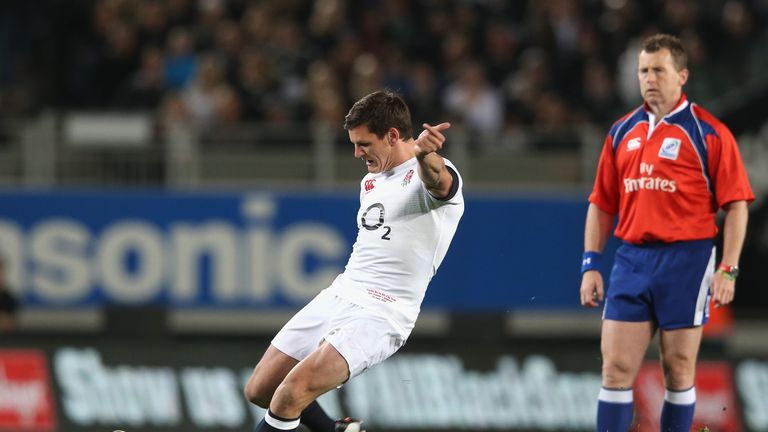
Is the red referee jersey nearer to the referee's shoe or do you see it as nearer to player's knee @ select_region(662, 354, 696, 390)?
player's knee @ select_region(662, 354, 696, 390)

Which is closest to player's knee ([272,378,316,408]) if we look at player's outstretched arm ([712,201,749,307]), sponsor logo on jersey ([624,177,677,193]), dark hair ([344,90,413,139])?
dark hair ([344,90,413,139])

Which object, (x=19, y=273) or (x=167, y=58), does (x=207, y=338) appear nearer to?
(x=19, y=273)

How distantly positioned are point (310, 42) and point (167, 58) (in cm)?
165

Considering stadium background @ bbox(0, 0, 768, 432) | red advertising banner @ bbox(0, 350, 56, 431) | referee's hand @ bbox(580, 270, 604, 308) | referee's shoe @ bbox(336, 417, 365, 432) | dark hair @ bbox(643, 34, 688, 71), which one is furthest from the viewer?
stadium background @ bbox(0, 0, 768, 432)

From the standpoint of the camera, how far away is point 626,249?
7.84 meters

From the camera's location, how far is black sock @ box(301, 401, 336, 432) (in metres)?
7.88

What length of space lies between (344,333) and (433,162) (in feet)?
3.70

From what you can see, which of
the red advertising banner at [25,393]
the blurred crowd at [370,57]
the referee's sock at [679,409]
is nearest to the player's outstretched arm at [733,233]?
the referee's sock at [679,409]

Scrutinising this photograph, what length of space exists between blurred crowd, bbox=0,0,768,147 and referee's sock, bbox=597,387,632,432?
23.6ft

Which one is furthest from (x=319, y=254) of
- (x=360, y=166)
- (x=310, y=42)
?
(x=310, y=42)

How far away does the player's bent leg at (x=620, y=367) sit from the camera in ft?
25.0

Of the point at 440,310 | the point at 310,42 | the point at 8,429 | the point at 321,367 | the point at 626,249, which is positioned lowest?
the point at 8,429

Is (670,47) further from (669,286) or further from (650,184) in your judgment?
(669,286)

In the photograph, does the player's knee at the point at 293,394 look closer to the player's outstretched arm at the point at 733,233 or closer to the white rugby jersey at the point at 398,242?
the white rugby jersey at the point at 398,242
